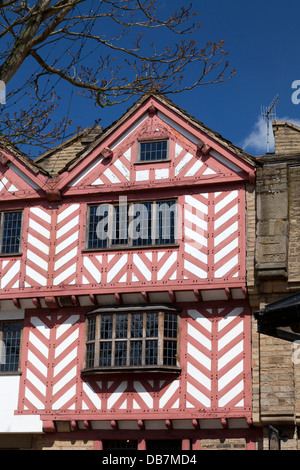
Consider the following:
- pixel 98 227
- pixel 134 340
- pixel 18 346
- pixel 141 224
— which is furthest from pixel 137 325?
pixel 18 346

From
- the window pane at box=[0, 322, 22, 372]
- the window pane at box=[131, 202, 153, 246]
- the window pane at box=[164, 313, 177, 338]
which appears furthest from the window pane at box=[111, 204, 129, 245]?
the window pane at box=[0, 322, 22, 372]

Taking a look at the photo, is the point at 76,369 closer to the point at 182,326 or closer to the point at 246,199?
the point at 182,326

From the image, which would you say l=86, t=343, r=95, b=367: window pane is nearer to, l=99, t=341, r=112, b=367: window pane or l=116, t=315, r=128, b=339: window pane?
l=99, t=341, r=112, b=367: window pane

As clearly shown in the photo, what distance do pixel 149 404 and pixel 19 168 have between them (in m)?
7.71

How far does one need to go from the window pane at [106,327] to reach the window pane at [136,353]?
70cm

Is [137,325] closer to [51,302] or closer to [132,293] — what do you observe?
[132,293]

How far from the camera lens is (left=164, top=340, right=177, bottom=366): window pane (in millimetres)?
20484

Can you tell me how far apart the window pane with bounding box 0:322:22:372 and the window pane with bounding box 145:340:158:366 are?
3646 mm

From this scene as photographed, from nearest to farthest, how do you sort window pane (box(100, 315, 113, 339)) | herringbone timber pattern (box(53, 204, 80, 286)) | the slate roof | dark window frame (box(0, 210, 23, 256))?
window pane (box(100, 315, 113, 339)) < herringbone timber pattern (box(53, 204, 80, 286)) < the slate roof < dark window frame (box(0, 210, 23, 256))


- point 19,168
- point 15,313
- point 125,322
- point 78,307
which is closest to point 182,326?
point 125,322

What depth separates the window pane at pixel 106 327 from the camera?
21062 mm

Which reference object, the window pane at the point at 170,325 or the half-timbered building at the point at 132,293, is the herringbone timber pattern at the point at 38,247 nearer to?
the half-timbered building at the point at 132,293

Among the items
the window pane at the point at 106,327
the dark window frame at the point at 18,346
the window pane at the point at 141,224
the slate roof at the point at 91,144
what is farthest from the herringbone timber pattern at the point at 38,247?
the window pane at the point at 141,224

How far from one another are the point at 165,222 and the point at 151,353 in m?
A: 3.46
